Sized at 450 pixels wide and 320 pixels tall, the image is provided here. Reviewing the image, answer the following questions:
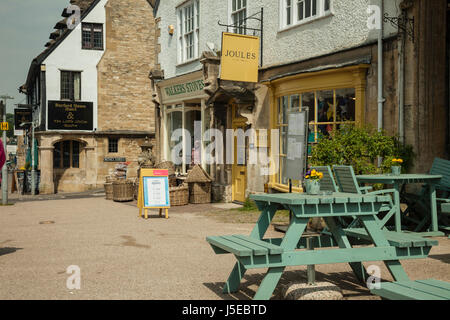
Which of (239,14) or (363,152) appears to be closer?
(363,152)

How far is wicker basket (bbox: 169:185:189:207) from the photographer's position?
14484 millimetres

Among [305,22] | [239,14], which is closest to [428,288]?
[305,22]

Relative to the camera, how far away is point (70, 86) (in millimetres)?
27891

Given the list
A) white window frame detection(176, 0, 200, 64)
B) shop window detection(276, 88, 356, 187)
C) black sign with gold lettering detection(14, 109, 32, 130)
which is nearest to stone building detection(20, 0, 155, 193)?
black sign with gold lettering detection(14, 109, 32, 130)

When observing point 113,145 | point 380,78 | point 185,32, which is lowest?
point 113,145

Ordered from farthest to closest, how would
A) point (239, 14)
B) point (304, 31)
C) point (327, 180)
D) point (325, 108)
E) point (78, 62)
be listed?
point (78, 62)
point (239, 14)
point (304, 31)
point (325, 108)
point (327, 180)

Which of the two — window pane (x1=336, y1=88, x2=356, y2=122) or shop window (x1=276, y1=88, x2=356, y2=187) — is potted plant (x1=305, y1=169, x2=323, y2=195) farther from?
window pane (x1=336, y1=88, x2=356, y2=122)

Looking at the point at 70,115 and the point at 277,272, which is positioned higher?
the point at 70,115

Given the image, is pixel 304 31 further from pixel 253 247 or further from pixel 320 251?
pixel 253 247

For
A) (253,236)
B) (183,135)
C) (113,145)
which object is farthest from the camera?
(113,145)

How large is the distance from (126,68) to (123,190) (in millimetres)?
13806

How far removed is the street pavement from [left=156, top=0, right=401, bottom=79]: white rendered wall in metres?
4.09

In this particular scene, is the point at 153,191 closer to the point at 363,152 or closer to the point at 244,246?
the point at 363,152
